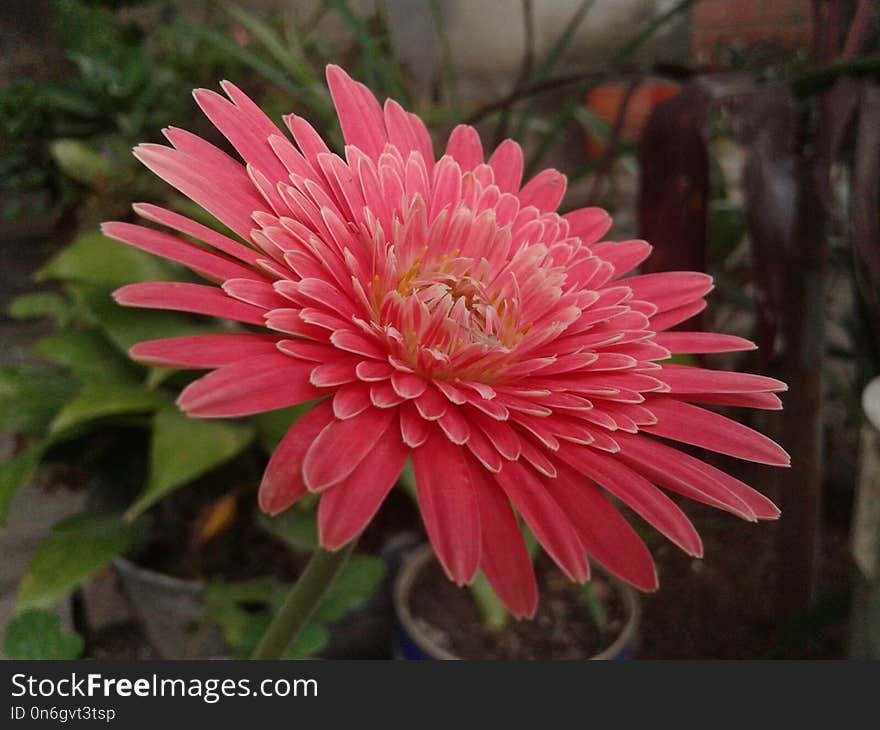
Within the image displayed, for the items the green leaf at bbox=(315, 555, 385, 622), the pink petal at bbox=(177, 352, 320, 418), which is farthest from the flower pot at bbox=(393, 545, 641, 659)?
the pink petal at bbox=(177, 352, 320, 418)

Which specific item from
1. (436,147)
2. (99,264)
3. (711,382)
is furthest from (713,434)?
(99,264)

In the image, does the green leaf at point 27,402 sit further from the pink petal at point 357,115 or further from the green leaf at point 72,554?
the pink petal at point 357,115

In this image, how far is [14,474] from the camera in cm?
36

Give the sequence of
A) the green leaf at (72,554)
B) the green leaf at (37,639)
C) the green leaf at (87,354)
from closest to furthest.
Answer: the green leaf at (37,639)
the green leaf at (72,554)
the green leaf at (87,354)

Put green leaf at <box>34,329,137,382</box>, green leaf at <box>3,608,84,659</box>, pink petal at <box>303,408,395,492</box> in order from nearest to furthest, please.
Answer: pink petal at <box>303,408,395,492</box> < green leaf at <box>3,608,84,659</box> < green leaf at <box>34,329,137,382</box>

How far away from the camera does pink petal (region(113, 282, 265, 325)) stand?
0.10m

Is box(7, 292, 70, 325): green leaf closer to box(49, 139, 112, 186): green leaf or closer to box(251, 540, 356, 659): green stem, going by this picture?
A: box(49, 139, 112, 186): green leaf

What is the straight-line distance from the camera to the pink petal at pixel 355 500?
0.31ft

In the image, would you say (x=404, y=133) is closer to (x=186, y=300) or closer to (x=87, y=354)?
(x=186, y=300)

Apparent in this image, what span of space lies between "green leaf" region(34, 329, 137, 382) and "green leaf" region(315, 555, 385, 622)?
0.21 metres

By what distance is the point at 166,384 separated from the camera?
1.42 feet

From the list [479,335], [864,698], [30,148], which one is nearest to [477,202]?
[479,335]

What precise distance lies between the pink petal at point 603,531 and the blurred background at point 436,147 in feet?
0.30

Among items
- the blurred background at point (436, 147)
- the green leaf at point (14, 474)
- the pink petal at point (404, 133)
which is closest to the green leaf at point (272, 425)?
the blurred background at point (436, 147)
